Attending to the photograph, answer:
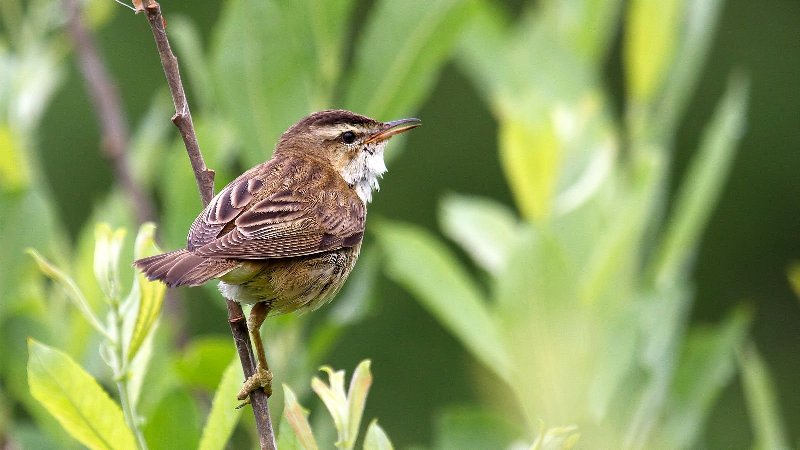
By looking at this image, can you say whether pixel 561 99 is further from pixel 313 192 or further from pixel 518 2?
pixel 518 2

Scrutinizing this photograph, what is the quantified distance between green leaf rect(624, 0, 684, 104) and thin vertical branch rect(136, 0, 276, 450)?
1.57m

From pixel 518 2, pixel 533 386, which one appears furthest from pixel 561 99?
pixel 518 2

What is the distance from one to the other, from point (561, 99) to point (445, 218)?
0.51 metres

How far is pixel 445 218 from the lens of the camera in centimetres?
370

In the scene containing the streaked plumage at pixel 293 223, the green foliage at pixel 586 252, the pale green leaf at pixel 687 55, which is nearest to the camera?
the green foliage at pixel 586 252

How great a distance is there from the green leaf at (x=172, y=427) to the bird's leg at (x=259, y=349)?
136mm

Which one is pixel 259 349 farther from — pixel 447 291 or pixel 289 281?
pixel 447 291

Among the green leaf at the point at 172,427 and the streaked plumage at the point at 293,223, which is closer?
the green leaf at the point at 172,427

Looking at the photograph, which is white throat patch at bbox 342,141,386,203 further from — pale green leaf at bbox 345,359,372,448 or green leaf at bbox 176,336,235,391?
pale green leaf at bbox 345,359,372,448

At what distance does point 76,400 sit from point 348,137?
1.78 metres

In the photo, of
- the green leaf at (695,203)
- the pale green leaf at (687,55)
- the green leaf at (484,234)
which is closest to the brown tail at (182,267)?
the green leaf at (484,234)

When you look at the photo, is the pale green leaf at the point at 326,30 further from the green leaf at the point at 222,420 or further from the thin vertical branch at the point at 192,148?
the green leaf at the point at 222,420

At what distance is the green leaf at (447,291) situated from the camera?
3.12 metres

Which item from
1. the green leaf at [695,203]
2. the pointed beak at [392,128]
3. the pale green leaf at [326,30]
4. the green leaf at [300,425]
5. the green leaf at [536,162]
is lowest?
the green leaf at [300,425]
